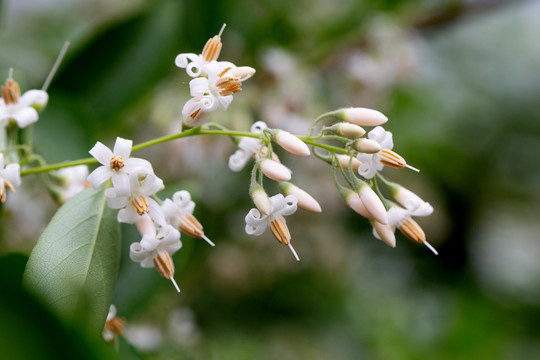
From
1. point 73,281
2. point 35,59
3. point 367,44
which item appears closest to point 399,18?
point 367,44

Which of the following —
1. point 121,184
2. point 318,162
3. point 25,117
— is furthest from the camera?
point 318,162

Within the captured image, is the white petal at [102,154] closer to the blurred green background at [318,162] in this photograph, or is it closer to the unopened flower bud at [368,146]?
the blurred green background at [318,162]

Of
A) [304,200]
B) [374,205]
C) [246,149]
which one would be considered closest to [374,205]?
[374,205]

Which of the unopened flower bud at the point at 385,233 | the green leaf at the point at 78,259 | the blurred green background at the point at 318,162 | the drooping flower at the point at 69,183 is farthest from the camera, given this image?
the blurred green background at the point at 318,162

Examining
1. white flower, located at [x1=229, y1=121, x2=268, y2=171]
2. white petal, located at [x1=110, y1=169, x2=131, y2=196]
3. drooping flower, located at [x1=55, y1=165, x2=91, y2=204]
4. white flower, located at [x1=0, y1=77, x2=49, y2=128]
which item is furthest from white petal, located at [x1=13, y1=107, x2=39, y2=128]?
white flower, located at [x1=229, y1=121, x2=268, y2=171]

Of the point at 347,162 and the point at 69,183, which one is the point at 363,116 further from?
the point at 69,183

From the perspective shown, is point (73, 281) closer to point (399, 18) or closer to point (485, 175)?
point (399, 18)

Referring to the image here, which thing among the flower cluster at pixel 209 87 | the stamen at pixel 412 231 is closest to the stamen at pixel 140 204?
the flower cluster at pixel 209 87
